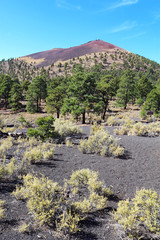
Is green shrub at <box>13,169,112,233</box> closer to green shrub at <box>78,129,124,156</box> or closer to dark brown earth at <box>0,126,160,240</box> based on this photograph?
dark brown earth at <box>0,126,160,240</box>

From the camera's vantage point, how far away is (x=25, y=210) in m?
4.06

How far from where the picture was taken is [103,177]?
616 centimetres

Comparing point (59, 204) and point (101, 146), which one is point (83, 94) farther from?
point (59, 204)

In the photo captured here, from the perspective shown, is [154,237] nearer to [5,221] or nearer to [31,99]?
[5,221]

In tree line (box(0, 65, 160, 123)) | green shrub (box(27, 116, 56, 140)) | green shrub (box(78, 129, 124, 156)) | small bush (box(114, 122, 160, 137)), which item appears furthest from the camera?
tree line (box(0, 65, 160, 123))

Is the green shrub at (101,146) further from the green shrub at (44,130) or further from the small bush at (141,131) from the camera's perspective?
the small bush at (141,131)

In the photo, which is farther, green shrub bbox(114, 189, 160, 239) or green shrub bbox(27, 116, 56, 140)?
green shrub bbox(27, 116, 56, 140)

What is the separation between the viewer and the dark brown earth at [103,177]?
11.2 feet

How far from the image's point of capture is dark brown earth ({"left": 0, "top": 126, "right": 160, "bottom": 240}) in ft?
11.2

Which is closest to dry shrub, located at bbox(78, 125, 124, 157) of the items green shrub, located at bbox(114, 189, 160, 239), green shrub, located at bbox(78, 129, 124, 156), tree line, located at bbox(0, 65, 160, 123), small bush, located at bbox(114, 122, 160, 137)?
green shrub, located at bbox(78, 129, 124, 156)

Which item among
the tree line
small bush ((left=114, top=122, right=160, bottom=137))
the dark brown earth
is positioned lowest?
the dark brown earth

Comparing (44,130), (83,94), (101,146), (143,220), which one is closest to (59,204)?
(143,220)

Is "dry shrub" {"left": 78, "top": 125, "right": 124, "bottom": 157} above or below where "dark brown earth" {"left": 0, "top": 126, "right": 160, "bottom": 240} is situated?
above

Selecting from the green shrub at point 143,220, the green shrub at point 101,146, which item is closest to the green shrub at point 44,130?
the green shrub at point 101,146
